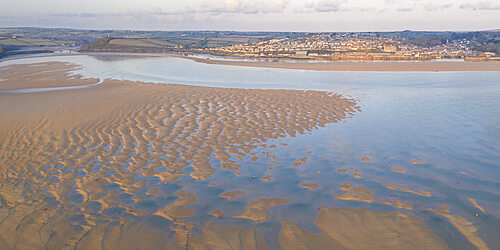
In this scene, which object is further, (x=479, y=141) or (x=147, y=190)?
(x=479, y=141)

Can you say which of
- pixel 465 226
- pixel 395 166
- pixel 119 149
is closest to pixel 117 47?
pixel 119 149

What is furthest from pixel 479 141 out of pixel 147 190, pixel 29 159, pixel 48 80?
pixel 48 80

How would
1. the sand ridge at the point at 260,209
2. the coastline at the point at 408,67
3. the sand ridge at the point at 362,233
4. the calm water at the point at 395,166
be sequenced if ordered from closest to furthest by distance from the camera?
the sand ridge at the point at 362,233, the sand ridge at the point at 260,209, the calm water at the point at 395,166, the coastline at the point at 408,67

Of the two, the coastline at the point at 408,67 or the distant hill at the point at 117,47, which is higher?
the distant hill at the point at 117,47

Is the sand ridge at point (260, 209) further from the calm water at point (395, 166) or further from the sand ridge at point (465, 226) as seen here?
the sand ridge at point (465, 226)

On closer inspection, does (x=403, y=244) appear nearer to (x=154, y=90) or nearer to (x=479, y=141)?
(x=479, y=141)

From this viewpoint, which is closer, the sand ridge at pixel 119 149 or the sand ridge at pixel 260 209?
the sand ridge at pixel 119 149

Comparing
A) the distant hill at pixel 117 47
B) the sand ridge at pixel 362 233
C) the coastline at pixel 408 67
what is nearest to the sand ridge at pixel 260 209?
the sand ridge at pixel 362 233

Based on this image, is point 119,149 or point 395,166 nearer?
point 395,166

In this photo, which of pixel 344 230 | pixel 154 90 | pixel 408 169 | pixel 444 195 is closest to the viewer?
pixel 344 230

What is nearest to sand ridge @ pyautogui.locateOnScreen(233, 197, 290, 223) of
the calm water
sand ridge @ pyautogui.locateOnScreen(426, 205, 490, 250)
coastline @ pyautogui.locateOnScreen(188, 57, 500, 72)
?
the calm water

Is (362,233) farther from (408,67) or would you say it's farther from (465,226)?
(408,67)
